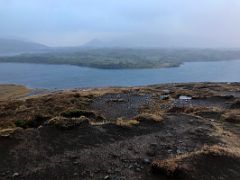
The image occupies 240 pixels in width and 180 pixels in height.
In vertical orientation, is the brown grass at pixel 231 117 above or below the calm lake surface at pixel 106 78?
above

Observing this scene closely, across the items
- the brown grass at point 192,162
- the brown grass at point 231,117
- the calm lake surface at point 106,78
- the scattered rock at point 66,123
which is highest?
the scattered rock at point 66,123

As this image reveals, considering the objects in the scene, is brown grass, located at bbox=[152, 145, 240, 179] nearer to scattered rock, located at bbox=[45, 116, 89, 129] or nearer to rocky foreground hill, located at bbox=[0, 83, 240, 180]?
rocky foreground hill, located at bbox=[0, 83, 240, 180]

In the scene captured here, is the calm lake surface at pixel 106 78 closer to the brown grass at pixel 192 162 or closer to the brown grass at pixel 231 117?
the brown grass at pixel 231 117

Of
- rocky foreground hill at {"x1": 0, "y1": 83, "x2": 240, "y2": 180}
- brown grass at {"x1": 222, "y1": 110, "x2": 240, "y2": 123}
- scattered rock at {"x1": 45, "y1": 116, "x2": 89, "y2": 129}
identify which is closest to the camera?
rocky foreground hill at {"x1": 0, "y1": 83, "x2": 240, "y2": 180}

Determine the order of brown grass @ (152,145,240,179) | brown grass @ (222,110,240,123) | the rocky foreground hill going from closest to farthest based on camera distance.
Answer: brown grass @ (152,145,240,179)
the rocky foreground hill
brown grass @ (222,110,240,123)

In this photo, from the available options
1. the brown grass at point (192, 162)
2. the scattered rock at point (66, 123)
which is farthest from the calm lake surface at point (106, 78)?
the brown grass at point (192, 162)

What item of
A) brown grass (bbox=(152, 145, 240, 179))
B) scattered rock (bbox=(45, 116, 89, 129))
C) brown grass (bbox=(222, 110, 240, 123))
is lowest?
brown grass (bbox=(222, 110, 240, 123))

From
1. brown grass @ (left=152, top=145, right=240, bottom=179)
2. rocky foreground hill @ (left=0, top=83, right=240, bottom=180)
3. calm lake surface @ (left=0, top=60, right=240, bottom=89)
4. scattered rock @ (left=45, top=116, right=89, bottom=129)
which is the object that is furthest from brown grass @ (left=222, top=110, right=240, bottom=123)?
calm lake surface @ (left=0, top=60, right=240, bottom=89)

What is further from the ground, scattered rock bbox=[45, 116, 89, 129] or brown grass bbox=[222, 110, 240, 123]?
scattered rock bbox=[45, 116, 89, 129]

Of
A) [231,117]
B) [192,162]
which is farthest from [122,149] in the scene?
[231,117]

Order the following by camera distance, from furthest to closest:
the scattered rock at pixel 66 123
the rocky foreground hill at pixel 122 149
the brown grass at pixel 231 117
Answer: the brown grass at pixel 231 117
the scattered rock at pixel 66 123
the rocky foreground hill at pixel 122 149

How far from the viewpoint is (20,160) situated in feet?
46.6

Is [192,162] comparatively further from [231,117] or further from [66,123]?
[231,117]

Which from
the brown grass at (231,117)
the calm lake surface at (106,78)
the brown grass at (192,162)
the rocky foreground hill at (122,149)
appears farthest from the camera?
the calm lake surface at (106,78)
